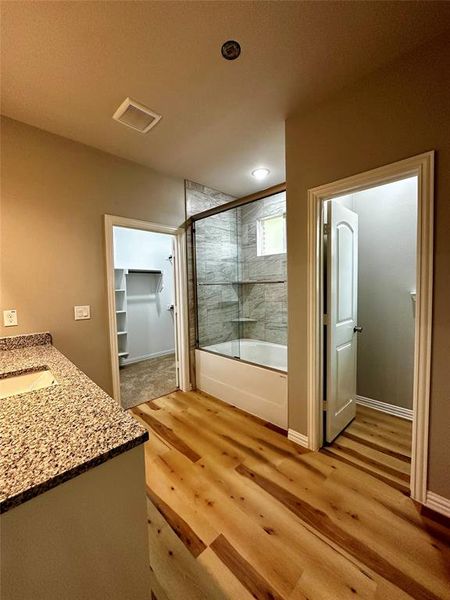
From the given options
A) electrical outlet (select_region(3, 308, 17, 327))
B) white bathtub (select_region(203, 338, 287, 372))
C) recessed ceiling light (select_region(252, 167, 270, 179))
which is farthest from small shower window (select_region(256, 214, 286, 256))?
electrical outlet (select_region(3, 308, 17, 327))

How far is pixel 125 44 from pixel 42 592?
7.11 feet

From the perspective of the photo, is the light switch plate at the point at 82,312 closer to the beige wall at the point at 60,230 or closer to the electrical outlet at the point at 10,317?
the beige wall at the point at 60,230

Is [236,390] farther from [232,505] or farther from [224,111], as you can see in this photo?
[224,111]

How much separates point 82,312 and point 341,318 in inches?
88.8

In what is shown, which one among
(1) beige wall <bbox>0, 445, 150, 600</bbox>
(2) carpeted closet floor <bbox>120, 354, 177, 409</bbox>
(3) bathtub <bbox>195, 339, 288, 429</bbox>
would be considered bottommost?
(2) carpeted closet floor <bbox>120, 354, 177, 409</bbox>

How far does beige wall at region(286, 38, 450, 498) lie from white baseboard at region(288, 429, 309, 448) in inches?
31.3

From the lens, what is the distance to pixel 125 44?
1.34 meters

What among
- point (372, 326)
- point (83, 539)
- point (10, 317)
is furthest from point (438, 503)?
point (10, 317)

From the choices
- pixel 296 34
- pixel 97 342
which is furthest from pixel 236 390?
pixel 296 34

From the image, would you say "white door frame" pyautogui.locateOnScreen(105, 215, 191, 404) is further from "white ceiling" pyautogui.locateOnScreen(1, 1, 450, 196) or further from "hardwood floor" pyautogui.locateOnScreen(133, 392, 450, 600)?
"hardwood floor" pyautogui.locateOnScreen(133, 392, 450, 600)

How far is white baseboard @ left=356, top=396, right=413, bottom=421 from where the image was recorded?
96.0 inches

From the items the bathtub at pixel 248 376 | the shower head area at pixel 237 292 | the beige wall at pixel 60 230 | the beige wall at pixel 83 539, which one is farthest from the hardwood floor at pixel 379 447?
the beige wall at pixel 60 230

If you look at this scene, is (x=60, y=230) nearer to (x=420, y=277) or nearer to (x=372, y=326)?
(x=420, y=277)

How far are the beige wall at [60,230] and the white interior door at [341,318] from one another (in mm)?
1942
